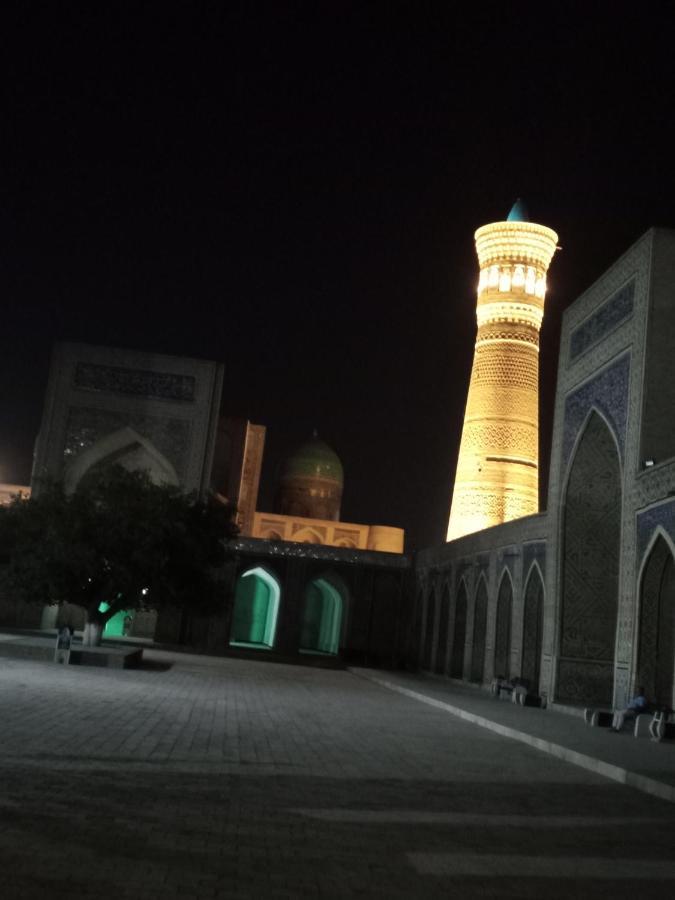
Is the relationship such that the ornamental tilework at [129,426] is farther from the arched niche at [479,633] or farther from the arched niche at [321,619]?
the arched niche at [479,633]

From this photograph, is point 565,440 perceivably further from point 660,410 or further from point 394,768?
point 394,768

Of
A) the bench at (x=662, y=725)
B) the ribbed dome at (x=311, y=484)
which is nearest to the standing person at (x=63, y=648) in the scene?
the bench at (x=662, y=725)

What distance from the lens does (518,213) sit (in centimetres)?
2272

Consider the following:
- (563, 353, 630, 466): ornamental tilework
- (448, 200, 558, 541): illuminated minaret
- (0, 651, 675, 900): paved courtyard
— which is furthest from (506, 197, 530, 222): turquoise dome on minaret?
(0, 651, 675, 900): paved courtyard

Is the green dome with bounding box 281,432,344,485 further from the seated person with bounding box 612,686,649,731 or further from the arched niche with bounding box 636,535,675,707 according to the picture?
the seated person with bounding box 612,686,649,731

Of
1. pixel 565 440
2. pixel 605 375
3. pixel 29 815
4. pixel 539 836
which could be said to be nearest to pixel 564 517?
pixel 565 440

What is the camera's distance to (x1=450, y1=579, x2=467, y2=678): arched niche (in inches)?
709

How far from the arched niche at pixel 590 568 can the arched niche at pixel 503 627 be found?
254cm

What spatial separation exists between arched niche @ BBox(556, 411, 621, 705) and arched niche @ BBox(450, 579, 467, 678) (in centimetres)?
531

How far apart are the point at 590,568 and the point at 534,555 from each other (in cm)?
155

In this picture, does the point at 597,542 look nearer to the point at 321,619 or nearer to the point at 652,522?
the point at 652,522

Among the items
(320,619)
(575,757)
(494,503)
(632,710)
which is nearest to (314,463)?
(320,619)

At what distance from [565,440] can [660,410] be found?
2.63 metres

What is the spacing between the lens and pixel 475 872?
3354 mm
